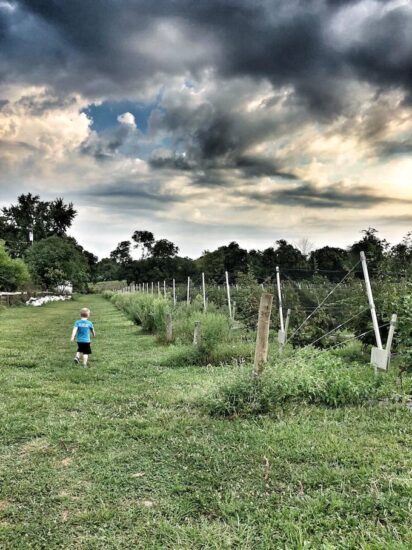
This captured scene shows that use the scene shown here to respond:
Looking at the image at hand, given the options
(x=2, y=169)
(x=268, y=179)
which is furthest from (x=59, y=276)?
(x=268, y=179)

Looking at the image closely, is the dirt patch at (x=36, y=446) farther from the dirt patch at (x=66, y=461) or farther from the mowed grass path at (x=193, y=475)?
the dirt patch at (x=66, y=461)

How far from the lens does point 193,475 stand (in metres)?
3.88

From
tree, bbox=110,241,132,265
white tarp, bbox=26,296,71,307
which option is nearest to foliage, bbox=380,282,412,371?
white tarp, bbox=26,296,71,307

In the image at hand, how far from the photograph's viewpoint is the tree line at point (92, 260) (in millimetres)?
33188

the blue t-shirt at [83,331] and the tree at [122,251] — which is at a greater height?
the tree at [122,251]

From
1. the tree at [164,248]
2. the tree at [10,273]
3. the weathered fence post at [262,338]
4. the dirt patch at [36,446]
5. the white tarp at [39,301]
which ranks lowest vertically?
the dirt patch at [36,446]

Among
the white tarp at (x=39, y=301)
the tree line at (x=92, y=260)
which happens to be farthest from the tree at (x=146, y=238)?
the white tarp at (x=39, y=301)

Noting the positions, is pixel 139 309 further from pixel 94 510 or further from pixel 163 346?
pixel 94 510

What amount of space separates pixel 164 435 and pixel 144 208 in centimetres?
2424

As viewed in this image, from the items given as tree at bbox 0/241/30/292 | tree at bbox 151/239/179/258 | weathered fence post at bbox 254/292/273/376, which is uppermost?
tree at bbox 151/239/179/258

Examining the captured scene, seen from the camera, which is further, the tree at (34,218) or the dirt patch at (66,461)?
the tree at (34,218)

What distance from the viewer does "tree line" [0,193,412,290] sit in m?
33.2

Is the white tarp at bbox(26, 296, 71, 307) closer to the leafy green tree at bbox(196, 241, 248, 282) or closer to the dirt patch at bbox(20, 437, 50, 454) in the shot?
the dirt patch at bbox(20, 437, 50, 454)

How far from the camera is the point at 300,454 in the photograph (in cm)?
423
